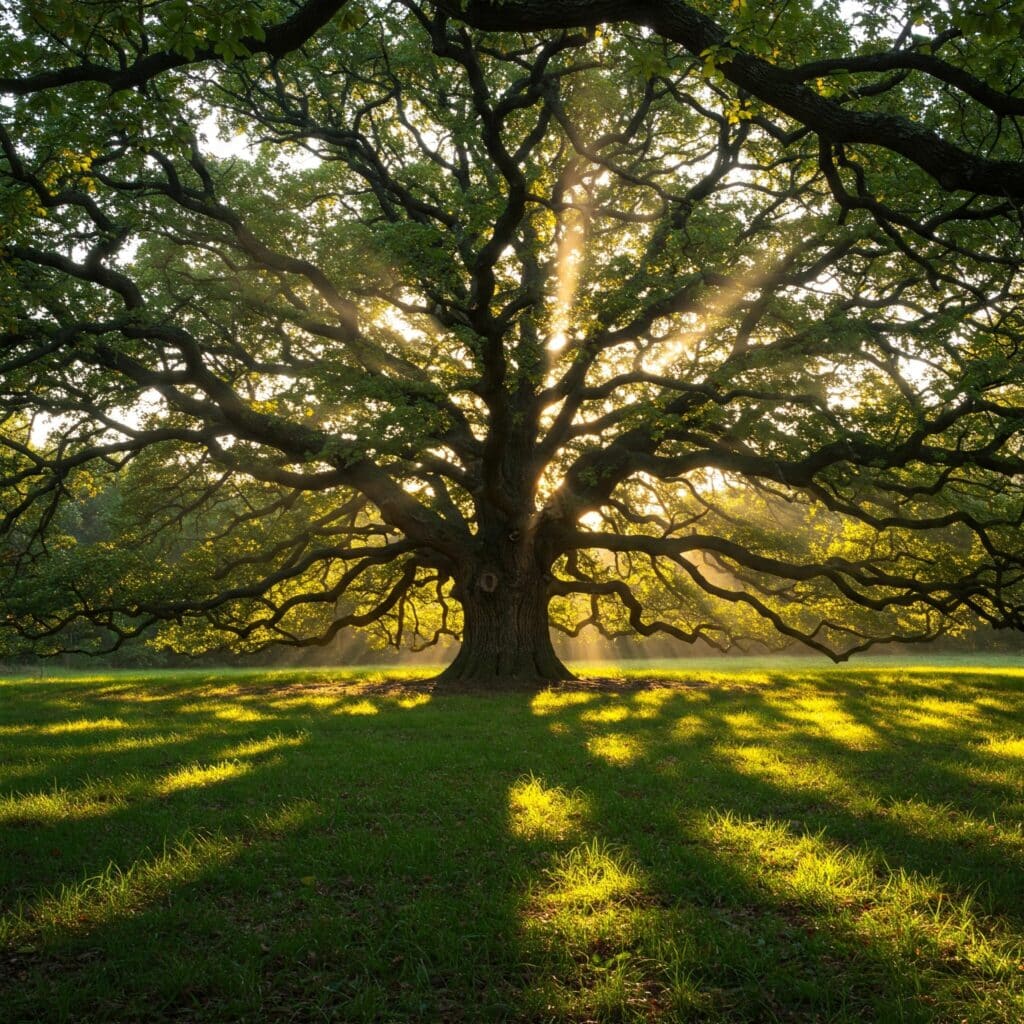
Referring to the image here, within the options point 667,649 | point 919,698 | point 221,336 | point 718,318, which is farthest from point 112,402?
point 667,649

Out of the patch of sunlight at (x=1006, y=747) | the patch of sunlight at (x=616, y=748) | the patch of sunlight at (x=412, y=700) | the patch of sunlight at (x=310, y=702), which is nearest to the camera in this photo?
the patch of sunlight at (x=616, y=748)

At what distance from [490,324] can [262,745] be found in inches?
293

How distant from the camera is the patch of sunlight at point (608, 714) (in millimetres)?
12477

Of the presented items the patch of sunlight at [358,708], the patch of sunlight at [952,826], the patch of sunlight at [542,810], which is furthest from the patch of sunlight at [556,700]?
the patch of sunlight at [952,826]

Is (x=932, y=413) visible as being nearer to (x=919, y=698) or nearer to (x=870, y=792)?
(x=919, y=698)

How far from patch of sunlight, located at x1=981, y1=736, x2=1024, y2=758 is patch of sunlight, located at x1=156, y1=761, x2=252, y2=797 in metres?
8.90

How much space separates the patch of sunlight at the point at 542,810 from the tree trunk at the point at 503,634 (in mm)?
10370

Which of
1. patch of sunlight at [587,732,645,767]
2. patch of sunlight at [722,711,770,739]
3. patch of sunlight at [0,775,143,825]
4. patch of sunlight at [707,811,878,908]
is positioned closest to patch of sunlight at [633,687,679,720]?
patch of sunlight at [722,711,770,739]

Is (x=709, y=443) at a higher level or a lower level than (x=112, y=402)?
lower

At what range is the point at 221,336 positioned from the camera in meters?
17.7

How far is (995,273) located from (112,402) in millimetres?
17117

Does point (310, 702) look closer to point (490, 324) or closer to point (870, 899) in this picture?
point (490, 324)

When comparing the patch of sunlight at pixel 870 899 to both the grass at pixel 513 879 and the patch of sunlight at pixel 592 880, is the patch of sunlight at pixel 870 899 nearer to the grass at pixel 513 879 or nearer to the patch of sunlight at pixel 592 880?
the grass at pixel 513 879

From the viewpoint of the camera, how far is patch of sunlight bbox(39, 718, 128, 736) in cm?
1209
